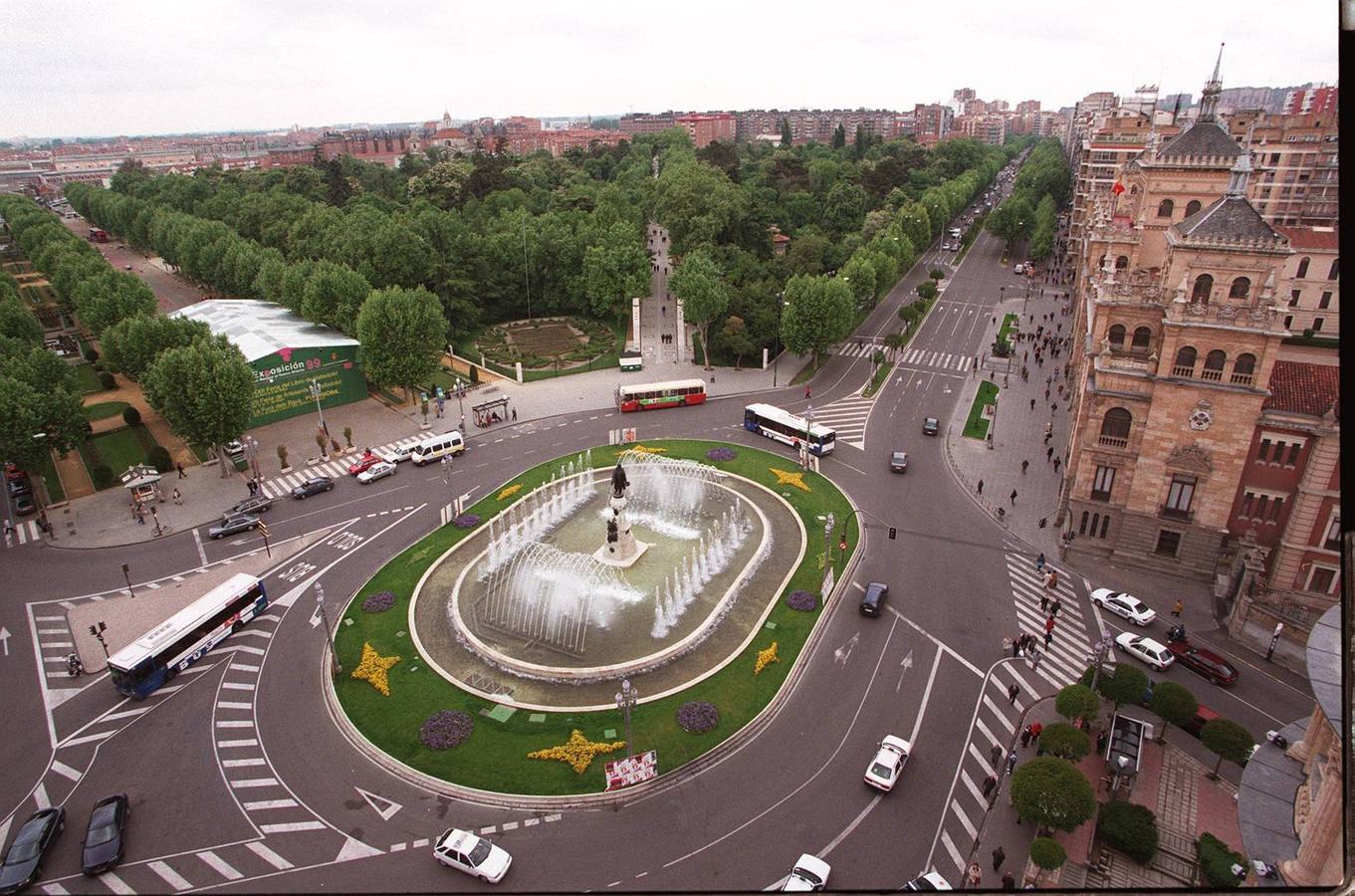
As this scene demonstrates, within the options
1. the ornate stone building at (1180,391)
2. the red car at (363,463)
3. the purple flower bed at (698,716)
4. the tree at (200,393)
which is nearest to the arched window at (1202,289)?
the ornate stone building at (1180,391)

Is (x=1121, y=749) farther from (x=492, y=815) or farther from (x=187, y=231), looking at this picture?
(x=187, y=231)

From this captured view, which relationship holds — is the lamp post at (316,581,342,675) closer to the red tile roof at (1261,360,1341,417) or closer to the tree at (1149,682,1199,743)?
the tree at (1149,682,1199,743)

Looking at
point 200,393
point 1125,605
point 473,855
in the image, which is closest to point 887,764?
point 473,855

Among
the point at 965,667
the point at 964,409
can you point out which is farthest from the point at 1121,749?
the point at 964,409

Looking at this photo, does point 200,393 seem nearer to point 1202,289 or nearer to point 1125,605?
point 1125,605

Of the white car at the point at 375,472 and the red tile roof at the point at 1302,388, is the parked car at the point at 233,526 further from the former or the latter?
the red tile roof at the point at 1302,388

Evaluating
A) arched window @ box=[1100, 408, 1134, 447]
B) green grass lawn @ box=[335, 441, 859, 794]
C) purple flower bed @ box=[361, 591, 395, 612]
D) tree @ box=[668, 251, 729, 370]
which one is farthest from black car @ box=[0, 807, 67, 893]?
tree @ box=[668, 251, 729, 370]
